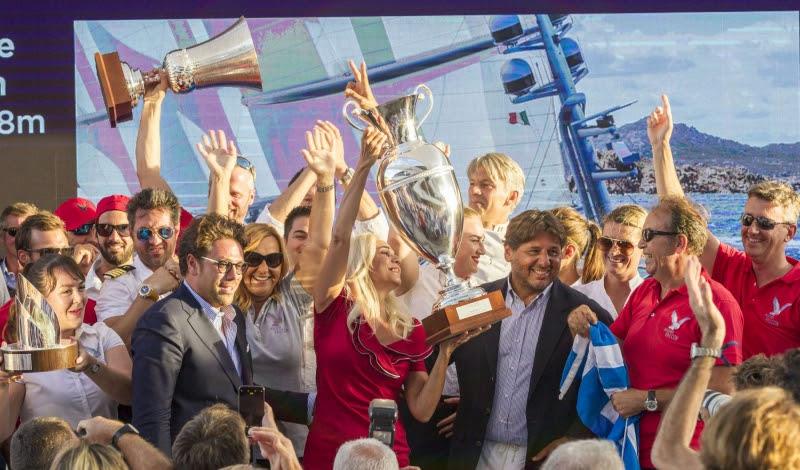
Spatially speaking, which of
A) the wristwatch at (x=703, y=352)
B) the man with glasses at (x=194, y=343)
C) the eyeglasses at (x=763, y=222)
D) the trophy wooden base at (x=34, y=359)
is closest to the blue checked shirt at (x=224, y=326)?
the man with glasses at (x=194, y=343)

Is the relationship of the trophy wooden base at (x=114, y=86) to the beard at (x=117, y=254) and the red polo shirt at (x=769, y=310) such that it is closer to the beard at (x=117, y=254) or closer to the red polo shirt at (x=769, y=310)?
the beard at (x=117, y=254)

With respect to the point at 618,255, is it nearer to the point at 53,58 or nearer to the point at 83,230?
the point at 83,230

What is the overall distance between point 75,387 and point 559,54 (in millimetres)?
3700

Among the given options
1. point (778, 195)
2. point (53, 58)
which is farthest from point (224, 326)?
point (53, 58)

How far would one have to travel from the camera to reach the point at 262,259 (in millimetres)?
4773

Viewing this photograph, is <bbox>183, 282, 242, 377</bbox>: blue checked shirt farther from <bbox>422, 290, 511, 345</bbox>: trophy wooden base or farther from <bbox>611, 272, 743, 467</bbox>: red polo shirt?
<bbox>611, 272, 743, 467</bbox>: red polo shirt

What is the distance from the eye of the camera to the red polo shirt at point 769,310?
452cm

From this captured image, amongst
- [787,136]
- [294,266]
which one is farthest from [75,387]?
[787,136]

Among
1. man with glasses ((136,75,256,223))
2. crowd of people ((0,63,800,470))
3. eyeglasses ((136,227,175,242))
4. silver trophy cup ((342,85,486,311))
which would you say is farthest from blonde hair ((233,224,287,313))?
silver trophy cup ((342,85,486,311))

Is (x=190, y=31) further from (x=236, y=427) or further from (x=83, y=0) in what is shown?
(x=236, y=427)

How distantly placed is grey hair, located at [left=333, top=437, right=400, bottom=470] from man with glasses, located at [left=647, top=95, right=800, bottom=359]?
1932mm

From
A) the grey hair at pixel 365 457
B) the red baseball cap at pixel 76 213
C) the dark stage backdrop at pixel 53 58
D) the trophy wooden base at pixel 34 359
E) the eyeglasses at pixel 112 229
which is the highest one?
the dark stage backdrop at pixel 53 58

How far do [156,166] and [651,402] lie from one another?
2807 millimetres

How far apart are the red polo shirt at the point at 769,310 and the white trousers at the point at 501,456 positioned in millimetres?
934
